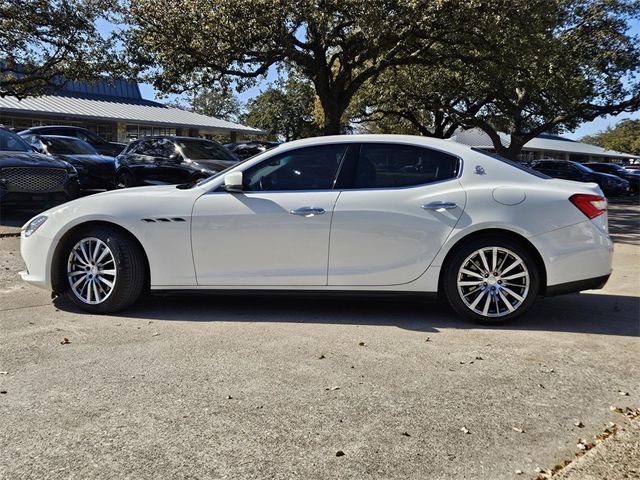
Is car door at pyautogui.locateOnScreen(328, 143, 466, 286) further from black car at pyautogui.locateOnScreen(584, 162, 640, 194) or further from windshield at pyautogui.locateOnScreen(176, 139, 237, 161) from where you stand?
black car at pyautogui.locateOnScreen(584, 162, 640, 194)

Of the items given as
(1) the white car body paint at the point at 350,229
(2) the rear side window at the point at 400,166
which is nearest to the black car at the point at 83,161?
(1) the white car body paint at the point at 350,229

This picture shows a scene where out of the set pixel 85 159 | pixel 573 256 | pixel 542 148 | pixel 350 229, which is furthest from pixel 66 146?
pixel 542 148

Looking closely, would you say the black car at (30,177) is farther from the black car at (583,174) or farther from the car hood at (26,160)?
the black car at (583,174)

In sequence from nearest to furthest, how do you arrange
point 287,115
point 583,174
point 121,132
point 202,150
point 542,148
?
point 202,150
point 583,174
point 121,132
point 287,115
point 542,148

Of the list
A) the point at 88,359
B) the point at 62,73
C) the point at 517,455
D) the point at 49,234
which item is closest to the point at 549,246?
the point at 517,455

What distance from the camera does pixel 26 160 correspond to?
9.83 m

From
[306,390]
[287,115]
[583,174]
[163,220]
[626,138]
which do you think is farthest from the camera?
[626,138]

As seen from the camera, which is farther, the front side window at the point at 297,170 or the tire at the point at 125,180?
the tire at the point at 125,180

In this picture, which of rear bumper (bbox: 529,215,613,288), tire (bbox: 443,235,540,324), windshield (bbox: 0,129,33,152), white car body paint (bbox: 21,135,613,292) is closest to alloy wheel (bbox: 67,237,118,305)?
white car body paint (bbox: 21,135,613,292)

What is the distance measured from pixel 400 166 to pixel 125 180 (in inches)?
377

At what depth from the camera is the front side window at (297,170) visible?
5.12 meters

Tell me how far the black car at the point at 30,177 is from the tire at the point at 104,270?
5.15 m

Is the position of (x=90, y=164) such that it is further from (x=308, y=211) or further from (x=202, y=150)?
(x=308, y=211)

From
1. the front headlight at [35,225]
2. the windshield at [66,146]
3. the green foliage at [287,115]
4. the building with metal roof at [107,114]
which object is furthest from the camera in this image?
the green foliage at [287,115]
